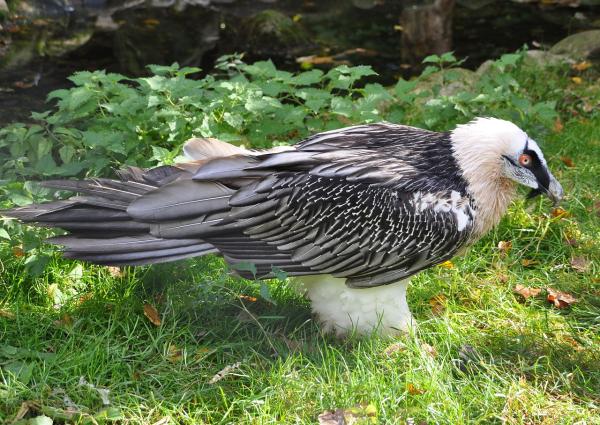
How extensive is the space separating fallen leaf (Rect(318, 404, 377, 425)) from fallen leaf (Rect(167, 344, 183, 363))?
0.81 meters

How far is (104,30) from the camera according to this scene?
10.6m

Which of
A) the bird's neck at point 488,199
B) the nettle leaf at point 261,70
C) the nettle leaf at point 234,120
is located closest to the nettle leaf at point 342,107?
the nettle leaf at point 261,70

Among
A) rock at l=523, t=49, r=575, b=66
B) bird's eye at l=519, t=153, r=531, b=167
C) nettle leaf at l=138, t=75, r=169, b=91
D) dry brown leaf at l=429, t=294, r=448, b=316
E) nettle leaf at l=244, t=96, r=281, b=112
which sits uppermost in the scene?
bird's eye at l=519, t=153, r=531, b=167

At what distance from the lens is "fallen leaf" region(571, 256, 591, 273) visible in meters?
4.73

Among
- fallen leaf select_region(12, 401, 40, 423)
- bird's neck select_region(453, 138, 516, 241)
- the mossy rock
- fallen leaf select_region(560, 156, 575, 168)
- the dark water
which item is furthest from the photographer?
the mossy rock

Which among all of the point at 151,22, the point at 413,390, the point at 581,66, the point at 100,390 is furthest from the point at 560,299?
the point at 151,22

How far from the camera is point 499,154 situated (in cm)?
405

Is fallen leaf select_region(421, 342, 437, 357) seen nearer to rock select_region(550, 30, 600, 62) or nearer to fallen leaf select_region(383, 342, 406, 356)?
fallen leaf select_region(383, 342, 406, 356)

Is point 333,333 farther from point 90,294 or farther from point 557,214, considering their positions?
point 557,214

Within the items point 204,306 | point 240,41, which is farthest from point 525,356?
point 240,41

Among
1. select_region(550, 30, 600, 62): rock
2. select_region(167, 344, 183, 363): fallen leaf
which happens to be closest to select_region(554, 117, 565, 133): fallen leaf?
select_region(550, 30, 600, 62): rock

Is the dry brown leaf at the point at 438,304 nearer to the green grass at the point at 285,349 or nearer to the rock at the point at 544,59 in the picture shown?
the green grass at the point at 285,349

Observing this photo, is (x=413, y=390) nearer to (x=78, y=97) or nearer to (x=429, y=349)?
(x=429, y=349)

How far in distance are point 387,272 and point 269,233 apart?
59 cm
